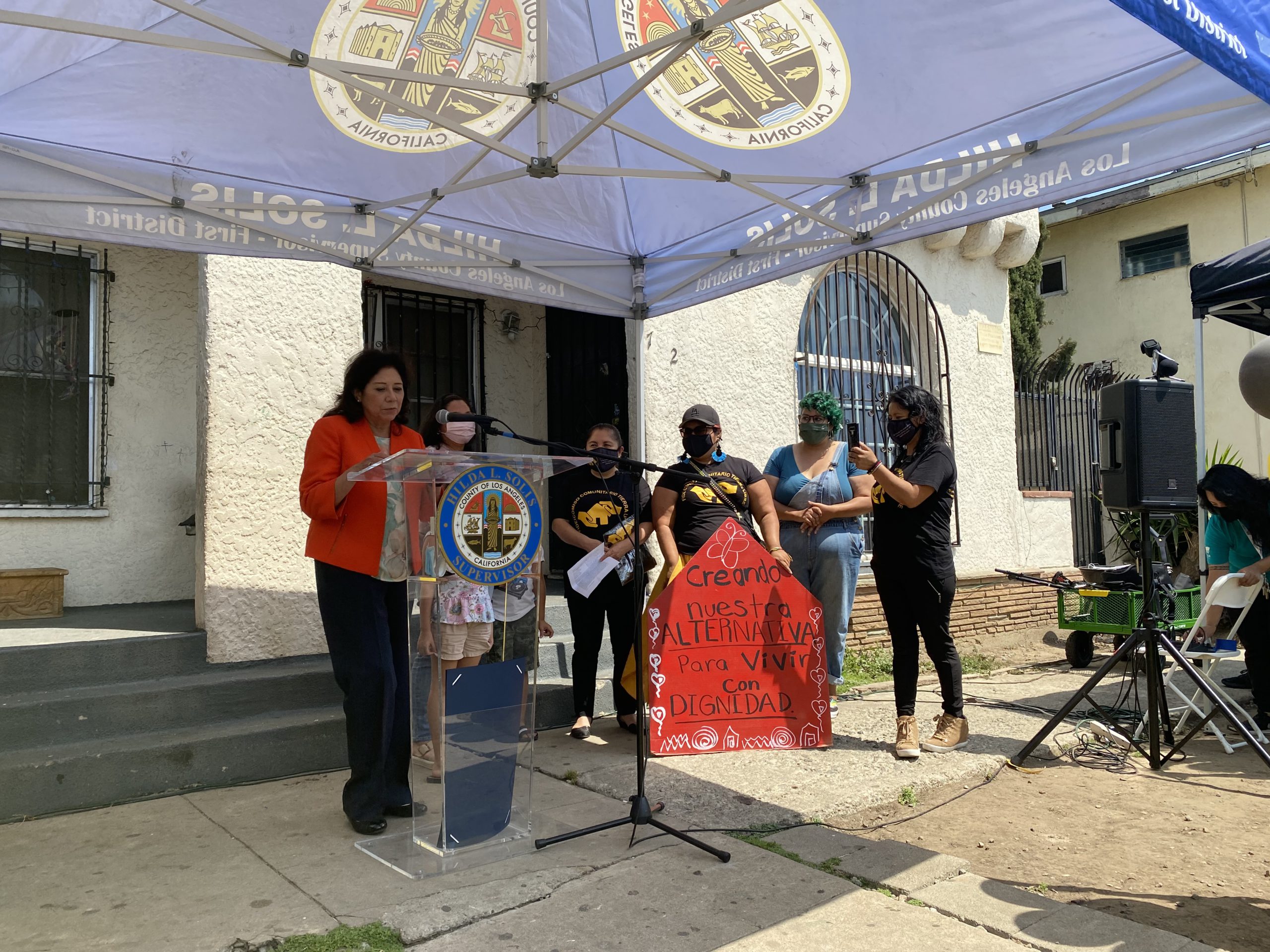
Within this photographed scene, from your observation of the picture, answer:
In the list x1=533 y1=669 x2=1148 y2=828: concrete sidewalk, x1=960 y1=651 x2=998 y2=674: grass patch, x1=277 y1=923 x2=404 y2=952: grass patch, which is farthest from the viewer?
x1=960 y1=651 x2=998 y2=674: grass patch

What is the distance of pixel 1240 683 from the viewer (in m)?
6.70

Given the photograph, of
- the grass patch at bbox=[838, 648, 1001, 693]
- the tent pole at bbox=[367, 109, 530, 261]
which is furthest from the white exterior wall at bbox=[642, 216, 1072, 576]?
the tent pole at bbox=[367, 109, 530, 261]

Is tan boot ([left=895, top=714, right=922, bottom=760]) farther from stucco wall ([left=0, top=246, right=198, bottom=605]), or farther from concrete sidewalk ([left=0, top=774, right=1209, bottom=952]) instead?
stucco wall ([left=0, top=246, right=198, bottom=605])

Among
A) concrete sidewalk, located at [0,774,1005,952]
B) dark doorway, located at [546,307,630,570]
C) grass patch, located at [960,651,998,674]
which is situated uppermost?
dark doorway, located at [546,307,630,570]

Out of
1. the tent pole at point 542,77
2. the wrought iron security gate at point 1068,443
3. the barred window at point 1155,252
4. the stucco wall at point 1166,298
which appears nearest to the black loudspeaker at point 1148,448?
the tent pole at point 542,77

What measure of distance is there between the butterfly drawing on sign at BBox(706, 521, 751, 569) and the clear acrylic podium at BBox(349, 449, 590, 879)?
1036 mm

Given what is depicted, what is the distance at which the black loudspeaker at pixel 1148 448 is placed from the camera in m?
4.90

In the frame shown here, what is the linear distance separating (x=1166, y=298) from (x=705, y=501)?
1468 cm

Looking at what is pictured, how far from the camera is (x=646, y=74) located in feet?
12.2

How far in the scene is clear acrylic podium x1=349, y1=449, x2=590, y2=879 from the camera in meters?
3.41

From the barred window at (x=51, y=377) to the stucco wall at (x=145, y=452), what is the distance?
109mm

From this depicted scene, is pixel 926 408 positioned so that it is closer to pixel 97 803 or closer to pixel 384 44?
pixel 384 44

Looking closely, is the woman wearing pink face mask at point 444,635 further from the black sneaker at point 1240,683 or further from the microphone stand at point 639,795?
the black sneaker at point 1240,683

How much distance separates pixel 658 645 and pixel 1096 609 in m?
5.03
